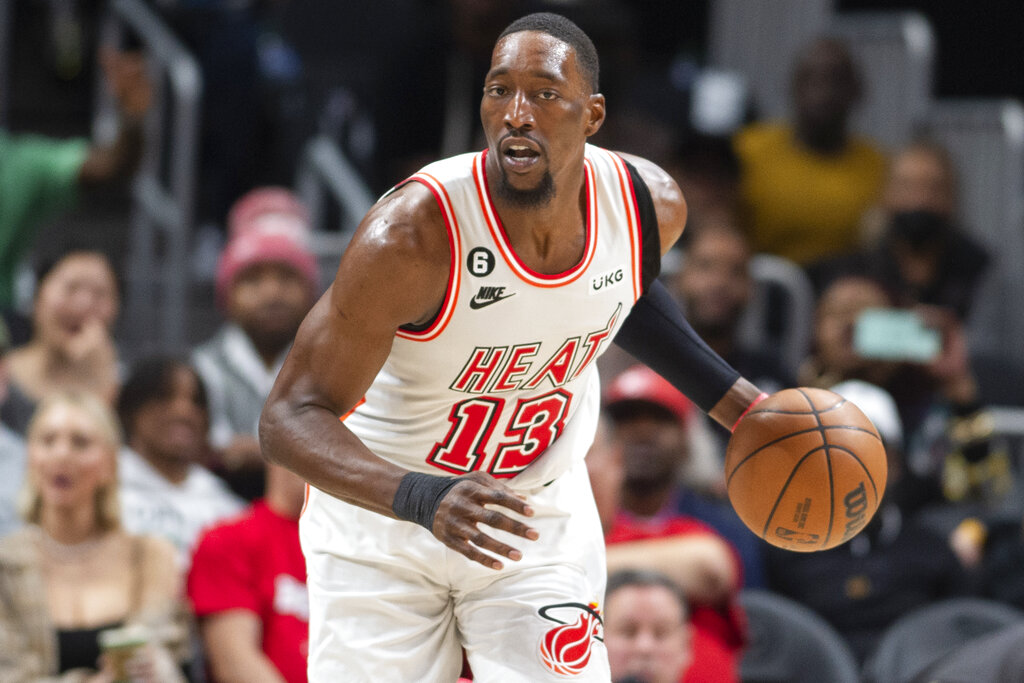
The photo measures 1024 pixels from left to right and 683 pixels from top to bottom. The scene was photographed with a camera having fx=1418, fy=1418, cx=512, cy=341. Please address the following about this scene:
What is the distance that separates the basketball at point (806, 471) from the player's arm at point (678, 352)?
0.36 feet

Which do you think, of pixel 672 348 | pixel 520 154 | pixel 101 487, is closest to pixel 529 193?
pixel 520 154

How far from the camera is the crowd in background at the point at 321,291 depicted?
521 cm

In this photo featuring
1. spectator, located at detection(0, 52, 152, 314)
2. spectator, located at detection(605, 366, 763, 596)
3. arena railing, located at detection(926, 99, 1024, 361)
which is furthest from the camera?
arena railing, located at detection(926, 99, 1024, 361)

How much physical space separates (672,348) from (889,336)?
348cm

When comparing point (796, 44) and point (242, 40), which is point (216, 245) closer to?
point (242, 40)

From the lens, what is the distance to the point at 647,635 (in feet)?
16.3

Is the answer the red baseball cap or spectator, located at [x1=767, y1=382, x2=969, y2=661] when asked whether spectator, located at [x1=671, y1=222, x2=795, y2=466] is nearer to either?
the red baseball cap

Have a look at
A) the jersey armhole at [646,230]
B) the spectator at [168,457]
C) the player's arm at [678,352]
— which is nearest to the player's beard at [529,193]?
the jersey armhole at [646,230]

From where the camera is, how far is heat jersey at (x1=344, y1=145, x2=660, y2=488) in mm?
3264

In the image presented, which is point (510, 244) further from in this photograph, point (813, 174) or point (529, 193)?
point (813, 174)

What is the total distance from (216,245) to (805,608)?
400 centimetres

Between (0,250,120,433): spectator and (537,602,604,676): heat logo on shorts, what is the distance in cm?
350

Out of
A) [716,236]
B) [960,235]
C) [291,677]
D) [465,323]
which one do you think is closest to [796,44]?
[960,235]

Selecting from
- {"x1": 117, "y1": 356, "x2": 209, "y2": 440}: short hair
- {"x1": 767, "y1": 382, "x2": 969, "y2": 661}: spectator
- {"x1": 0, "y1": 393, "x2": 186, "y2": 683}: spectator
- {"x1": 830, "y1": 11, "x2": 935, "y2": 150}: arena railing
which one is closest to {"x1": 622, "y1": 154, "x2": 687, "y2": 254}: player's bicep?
{"x1": 0, "y1": 393, "x2": 186, "y2": 683}: spectator
